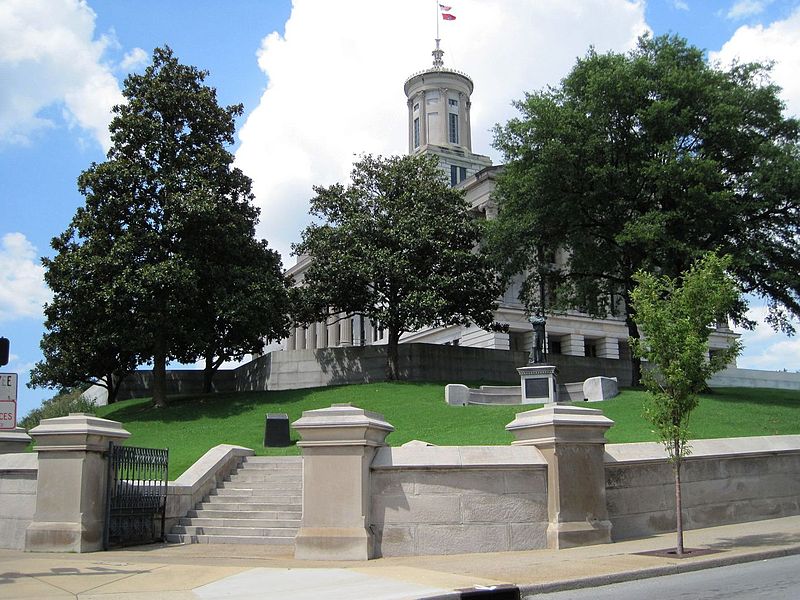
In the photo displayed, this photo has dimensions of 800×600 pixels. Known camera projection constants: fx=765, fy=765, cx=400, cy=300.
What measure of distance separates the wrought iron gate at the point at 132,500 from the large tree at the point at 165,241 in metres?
17.3

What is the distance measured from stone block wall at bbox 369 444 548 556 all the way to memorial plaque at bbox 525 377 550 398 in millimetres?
19198

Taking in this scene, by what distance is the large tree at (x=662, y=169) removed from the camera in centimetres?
3222

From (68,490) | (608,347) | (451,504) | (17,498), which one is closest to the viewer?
(451,504)

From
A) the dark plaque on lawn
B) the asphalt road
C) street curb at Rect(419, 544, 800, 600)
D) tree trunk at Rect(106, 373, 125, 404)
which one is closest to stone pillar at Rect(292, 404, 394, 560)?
street curb at Rect(419, 544, 800, 600)

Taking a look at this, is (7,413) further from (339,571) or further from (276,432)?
(276,432)

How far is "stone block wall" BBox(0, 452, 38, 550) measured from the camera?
1396cm

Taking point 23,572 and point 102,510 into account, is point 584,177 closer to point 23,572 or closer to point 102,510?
point 102,510

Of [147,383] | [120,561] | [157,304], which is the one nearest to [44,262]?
[157,304]

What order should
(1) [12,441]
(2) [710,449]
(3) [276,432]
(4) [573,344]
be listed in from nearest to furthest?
(2) [710,449] → (1) [12,441] → (3) [276,432] → (4) [573,344]

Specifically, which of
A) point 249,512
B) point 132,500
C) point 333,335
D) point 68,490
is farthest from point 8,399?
point 333,335

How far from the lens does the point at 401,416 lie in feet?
90.6

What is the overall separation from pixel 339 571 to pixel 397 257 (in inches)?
1086

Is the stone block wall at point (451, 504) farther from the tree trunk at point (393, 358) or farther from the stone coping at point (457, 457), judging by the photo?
the tree trunk at point (393, 358)

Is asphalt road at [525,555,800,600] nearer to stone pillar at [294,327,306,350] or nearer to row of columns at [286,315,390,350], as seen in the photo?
row of columns at [286,315,390,350]
